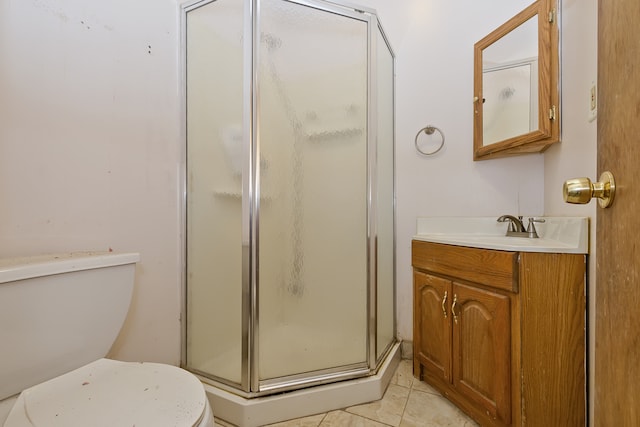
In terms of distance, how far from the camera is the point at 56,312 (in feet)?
2.71

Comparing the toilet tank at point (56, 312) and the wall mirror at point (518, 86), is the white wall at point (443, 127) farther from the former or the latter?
the toilet tank at point (56, 312)

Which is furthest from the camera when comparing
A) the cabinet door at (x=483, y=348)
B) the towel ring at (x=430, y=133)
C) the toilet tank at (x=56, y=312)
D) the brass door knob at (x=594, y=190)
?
the towel ring at (x=430, y=133)

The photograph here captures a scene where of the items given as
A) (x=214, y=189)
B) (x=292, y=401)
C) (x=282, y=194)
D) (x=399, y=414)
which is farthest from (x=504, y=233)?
(x=214, y=189)

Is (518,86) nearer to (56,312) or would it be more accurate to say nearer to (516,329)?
(516,329)

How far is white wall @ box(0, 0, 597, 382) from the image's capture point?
0.97 meters

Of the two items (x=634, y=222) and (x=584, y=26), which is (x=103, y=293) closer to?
(x=634, y=222)

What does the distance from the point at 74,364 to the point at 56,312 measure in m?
0.17

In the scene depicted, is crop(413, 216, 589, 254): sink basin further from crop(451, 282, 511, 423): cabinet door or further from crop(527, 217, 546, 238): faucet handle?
crop(451, 282, 511, 423): cabinet door

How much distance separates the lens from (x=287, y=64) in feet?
4.34

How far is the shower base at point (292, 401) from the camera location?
1135 mm

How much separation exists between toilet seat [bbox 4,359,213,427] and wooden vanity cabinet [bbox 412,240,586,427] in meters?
0.98

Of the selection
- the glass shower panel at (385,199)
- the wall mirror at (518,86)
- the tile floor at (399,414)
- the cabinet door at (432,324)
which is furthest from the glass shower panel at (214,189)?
the wall mirror at (518,86)

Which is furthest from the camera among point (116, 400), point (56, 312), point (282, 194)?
point (282, 194)

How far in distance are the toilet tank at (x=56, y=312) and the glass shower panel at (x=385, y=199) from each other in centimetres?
112
